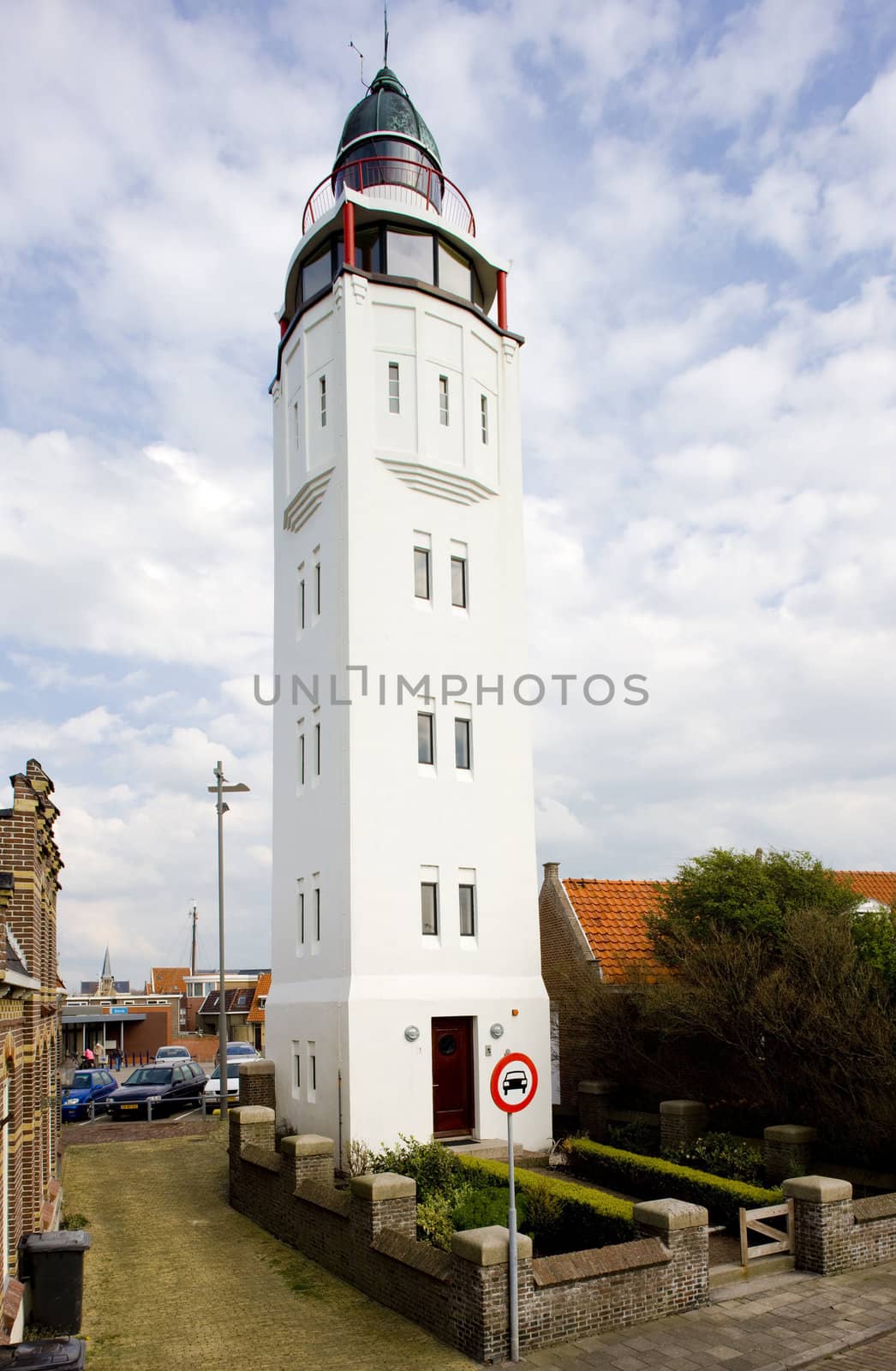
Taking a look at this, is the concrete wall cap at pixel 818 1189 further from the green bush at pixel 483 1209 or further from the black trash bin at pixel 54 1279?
the black trash bin at pixel 54 1279

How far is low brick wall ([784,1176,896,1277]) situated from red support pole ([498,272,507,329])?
1986 centimetres

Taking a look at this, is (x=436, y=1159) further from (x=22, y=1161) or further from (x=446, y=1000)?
(x=22, y=1161)

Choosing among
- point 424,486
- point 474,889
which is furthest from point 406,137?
point 474,889

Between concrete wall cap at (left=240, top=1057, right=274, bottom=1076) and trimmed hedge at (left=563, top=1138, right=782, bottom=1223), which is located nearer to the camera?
trimmed hedge at (left=563, top=1138, right=782, bottom=1223)

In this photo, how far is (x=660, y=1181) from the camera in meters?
18.2

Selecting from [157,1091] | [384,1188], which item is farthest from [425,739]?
[157,1091]

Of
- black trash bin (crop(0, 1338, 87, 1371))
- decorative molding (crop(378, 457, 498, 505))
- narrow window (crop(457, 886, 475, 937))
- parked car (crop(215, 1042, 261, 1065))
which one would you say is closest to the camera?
black trash bin (crop(0, 1338, 87, 1371))

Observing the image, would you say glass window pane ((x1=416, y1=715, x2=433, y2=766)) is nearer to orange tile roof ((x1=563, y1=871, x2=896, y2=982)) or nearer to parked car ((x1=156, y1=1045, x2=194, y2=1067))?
orange tile roof ((x1=563, y1=871, x2=896, y2=982))

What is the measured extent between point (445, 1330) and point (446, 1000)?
935cm

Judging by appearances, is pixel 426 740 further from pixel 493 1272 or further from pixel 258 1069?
pixel 493 1272

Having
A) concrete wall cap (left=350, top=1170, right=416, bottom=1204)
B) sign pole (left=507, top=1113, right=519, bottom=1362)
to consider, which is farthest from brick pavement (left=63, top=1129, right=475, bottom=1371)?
concrete wall cap (left=350, top=1170, right=416, bottom=1204)

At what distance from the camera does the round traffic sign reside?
39.8ft

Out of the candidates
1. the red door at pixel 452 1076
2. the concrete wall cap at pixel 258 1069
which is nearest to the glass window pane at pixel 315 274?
the red door at pixel 452 1076

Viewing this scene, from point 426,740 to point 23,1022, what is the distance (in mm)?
10698
